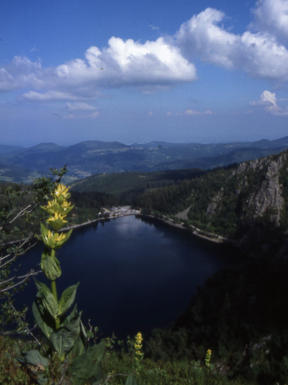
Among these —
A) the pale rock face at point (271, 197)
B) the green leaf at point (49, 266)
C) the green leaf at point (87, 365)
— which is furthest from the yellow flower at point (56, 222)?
the pale rock face at point (271, 197)

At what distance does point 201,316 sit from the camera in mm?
21734

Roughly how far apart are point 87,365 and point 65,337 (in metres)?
0.26

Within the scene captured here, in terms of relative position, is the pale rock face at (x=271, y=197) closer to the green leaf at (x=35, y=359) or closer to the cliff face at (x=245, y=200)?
the cliff face at (x=245, y=200)

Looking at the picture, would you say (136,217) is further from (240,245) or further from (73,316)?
(73,316)

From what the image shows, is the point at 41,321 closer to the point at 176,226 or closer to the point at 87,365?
the point at 87,365

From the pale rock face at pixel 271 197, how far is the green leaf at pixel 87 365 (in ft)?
214

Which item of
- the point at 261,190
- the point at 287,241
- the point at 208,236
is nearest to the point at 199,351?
the point at 287,241

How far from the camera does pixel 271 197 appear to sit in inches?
2493

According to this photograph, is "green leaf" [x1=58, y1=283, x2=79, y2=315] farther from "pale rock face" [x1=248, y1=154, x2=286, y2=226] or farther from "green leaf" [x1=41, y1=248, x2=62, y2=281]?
"pale rock face" [x1=248, y1=154, x2=286, y2=226]

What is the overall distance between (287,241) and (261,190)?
51.1 feet

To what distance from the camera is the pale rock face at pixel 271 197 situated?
62.3 meters

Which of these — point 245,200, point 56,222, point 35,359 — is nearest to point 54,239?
point 56,222

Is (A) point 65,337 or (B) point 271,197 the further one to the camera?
(B) point 271,197

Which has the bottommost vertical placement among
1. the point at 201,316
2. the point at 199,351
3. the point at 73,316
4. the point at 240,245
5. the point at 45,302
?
the point at 240,245
